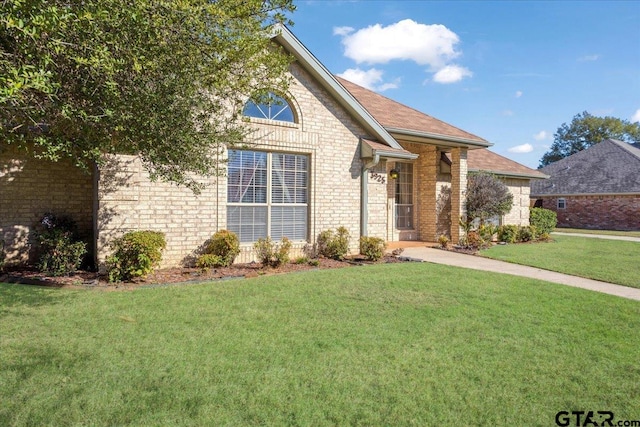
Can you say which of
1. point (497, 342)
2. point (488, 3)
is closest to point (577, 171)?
point (488, 3)

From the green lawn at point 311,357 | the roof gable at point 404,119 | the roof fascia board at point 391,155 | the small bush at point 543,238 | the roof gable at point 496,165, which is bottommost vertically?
the green lawn at point 311,357

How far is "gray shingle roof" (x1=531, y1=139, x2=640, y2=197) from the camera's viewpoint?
28250 mm

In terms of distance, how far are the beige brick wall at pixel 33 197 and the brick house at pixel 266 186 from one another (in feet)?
0.07

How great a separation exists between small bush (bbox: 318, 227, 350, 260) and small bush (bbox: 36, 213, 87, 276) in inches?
230

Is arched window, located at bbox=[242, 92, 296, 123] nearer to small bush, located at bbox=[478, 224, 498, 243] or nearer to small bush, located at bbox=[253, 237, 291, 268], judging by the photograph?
small bush, located at bbox=[253, 237, 291, 268]

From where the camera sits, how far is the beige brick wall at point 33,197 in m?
8.87

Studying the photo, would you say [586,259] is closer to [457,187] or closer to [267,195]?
[457,187]

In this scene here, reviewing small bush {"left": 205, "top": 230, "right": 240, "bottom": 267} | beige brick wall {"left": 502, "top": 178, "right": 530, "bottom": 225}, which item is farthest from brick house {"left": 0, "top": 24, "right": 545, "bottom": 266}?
beige brick wall {"left": 502, "top": 178, "right": 530, "bottom": 225}

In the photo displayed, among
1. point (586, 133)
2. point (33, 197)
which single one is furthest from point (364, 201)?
point (586, 133)

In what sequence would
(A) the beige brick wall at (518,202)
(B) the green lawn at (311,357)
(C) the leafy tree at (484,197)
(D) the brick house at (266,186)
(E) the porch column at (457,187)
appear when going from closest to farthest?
(B) the green lawn at (311,357) → (D) the brick house at (266,186) → (E) the porch column at (457,187) → (C) the leafy tree at (484,197) → (A) the beige brick wall at (518,202)

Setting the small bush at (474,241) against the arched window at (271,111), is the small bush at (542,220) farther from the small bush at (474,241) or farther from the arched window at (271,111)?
the arched window at (271,111)

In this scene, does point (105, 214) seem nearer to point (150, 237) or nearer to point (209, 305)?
point (150, 237)

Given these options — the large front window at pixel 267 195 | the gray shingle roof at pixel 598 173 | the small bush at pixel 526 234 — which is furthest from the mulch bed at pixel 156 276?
the gray shingle roof at pixel 598 173

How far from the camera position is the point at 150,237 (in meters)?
8.04
